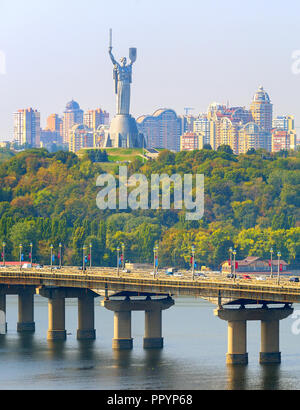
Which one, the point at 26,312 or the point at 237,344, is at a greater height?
the point at 26,312

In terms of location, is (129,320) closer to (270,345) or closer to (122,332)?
(122,332)

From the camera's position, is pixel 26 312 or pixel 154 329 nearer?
pixel 154 329

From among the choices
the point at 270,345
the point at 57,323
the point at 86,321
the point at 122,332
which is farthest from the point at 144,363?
the point at 57,323

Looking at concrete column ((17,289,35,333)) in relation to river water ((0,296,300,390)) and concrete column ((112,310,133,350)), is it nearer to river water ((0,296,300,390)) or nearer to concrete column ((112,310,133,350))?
river water ((0,296,300,390))

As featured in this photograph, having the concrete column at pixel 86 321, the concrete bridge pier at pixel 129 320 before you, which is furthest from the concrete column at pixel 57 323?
the concrete bridge pier at pixel 129 320

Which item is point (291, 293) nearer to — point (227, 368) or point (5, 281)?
point (227, 368)

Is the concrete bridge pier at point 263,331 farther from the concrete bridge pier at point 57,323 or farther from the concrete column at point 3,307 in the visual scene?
the concrete column at point 3,307
